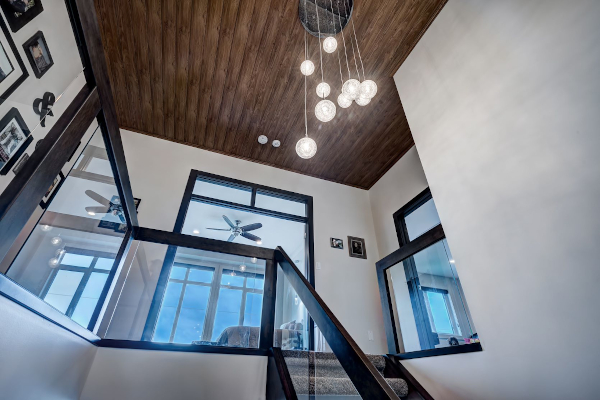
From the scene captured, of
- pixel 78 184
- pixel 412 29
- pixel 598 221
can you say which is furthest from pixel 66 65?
pixel 412 29

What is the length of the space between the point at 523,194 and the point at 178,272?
2802mm

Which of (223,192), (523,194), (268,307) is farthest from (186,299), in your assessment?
(223,192)

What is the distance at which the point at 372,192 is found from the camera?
616cm

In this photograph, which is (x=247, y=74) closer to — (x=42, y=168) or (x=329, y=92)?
(x=329, y=92)

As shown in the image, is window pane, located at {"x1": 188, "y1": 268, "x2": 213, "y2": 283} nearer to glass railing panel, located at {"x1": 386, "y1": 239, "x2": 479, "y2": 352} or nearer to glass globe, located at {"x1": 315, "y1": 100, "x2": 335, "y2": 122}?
glass globe, located at {"x1": 315, "y1": 100, "x2": 335, "y2": 122}

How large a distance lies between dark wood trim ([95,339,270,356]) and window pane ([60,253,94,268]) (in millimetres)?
815

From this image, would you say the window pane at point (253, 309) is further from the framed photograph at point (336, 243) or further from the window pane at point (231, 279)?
the framed photograph at point (336, 243)

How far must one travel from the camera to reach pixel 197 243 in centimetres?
280

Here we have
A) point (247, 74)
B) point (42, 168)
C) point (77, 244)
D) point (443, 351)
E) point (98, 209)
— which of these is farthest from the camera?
point (247, 74)

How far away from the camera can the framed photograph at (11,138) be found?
2.86ft

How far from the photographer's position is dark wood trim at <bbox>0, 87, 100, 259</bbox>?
95 centimetres

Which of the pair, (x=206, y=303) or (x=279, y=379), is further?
(x=206, y=303)

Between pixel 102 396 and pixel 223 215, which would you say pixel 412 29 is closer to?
pixel 223 215

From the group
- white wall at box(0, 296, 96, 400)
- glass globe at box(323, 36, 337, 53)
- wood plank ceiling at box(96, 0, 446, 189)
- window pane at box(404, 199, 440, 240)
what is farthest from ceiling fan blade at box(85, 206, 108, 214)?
window pane at box(404, 199, 440, 240)
